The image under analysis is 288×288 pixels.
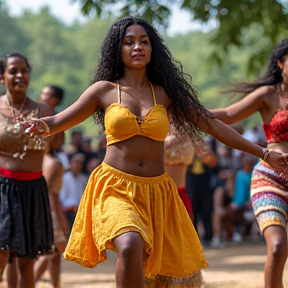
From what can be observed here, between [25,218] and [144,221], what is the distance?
1.94 meters

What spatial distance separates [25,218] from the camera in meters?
6.88

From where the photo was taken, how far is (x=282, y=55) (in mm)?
6793

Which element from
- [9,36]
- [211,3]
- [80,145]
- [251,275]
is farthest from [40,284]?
[9,36]

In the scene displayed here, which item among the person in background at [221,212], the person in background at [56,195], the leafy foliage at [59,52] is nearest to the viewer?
the person in background at [56,195]

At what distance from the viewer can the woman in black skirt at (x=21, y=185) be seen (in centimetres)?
674

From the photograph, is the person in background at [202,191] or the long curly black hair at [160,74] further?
the person in background at [202,191]

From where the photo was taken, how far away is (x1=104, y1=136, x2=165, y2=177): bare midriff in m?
5.35

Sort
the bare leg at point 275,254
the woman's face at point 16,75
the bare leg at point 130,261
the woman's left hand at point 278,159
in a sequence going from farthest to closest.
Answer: the woman's face at point 16,75 → the bare leg at point 275,254 → the woman's left hand at point 278,159 → the bare leg at point 130,261

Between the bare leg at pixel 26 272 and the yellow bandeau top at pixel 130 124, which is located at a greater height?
the yellow bandeau top at pixel 130 124

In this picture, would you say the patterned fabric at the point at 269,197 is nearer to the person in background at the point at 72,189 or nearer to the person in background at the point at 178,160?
the person in background at the point at 178,160

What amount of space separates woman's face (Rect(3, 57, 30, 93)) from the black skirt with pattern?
84 centimetres

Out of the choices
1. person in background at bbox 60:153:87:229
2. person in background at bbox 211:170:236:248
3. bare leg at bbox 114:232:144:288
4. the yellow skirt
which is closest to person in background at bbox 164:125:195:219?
the yellow skirt

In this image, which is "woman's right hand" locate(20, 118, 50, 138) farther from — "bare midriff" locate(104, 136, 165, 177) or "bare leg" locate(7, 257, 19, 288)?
"bare leg" locate(7, 257, 19, 288)

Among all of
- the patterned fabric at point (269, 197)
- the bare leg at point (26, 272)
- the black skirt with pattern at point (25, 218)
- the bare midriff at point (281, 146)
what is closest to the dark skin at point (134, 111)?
the patterned fabric at point (269, 197)
